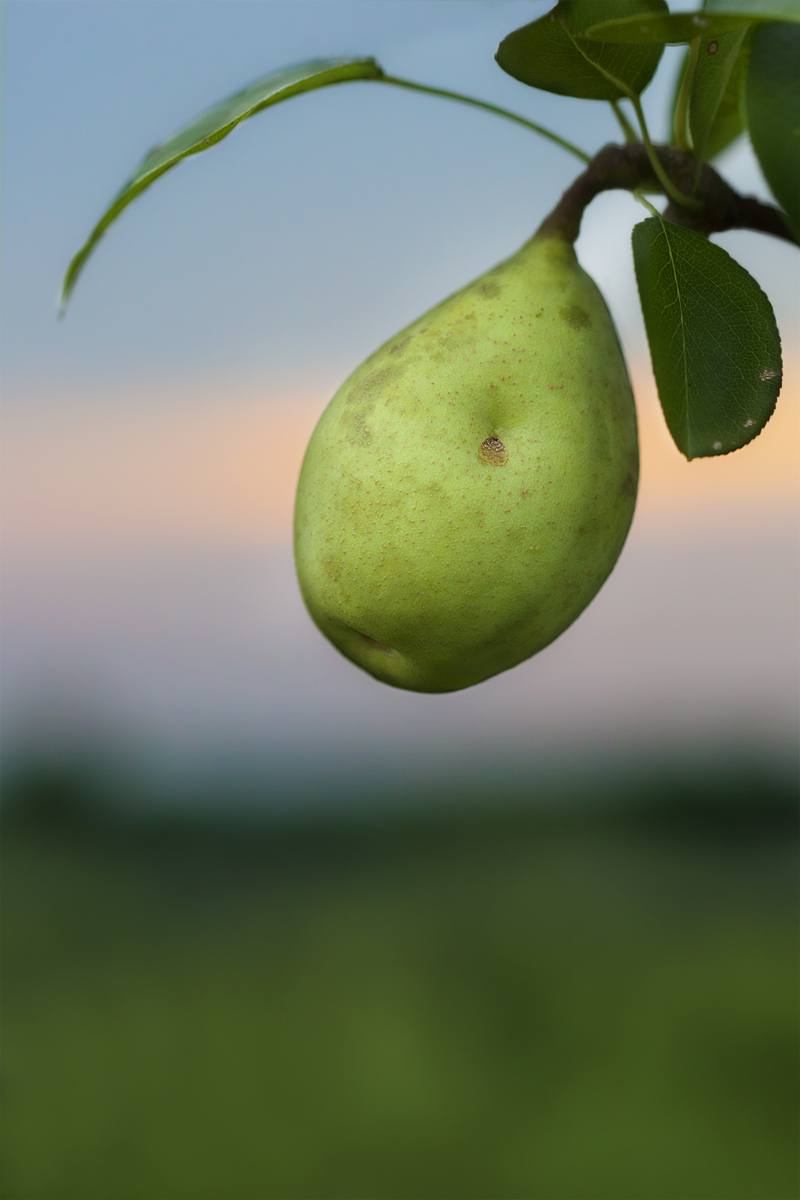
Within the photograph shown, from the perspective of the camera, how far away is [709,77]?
63 centimetres

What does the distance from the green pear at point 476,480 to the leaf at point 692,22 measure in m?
0.18

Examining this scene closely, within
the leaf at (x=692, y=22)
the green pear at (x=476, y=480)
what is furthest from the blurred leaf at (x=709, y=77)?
the green pear at (x=476, y=480)

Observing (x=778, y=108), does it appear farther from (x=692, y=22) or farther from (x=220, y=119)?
(x=220, y=119)

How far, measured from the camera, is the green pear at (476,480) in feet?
2.19

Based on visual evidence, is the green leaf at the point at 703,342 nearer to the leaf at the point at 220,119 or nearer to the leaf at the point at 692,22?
the leaf at the point at 692,22

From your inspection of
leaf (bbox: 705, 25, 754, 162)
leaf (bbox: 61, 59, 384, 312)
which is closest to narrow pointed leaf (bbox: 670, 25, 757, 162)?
leaf (bbox: 705, 25, 754, 162)

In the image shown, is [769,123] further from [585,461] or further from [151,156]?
[151,156]

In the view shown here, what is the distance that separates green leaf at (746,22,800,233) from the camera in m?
0.52

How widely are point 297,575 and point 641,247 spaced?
314 millimetres

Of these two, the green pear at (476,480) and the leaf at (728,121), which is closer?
the green pear at (476,480)

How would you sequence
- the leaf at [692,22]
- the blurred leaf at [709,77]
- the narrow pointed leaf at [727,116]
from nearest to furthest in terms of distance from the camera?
the leaf at [692,22] < the blurred leaf at [709,77] < the narrow pointed leaf at [727,116]

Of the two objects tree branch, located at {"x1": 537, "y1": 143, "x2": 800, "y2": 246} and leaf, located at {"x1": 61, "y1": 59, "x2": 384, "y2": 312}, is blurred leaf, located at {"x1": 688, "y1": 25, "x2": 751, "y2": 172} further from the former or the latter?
leaf, located at {"x1": 61, "y1": 59, "x2": 384, "y2": 312}

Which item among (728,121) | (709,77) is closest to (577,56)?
(709,77)

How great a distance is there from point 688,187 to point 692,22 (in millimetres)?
168
